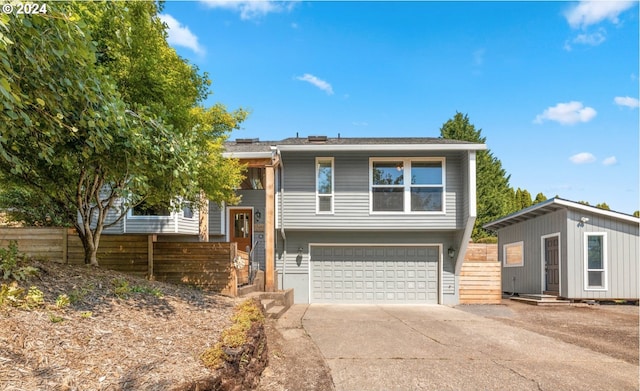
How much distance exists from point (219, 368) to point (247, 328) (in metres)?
1.24

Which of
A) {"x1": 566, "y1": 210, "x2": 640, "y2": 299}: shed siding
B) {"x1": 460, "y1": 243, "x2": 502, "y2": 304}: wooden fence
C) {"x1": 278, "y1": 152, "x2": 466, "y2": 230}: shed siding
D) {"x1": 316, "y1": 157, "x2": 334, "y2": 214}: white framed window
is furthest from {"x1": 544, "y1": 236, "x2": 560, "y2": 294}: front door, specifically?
{"x1": 316, "y1": 157, "x2": 334, "y2": 214}: white framed window

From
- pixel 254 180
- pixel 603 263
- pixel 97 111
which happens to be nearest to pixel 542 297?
pixel 603 263

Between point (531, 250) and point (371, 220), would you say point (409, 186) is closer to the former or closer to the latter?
point (371, 220)

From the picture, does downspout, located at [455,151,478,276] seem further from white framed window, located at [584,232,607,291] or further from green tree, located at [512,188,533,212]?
green tree, located at [512,188,533,212]

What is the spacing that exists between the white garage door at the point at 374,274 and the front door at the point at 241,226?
264 cm

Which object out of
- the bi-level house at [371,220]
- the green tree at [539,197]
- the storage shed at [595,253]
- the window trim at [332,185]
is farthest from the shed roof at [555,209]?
the green tree at [539,197]

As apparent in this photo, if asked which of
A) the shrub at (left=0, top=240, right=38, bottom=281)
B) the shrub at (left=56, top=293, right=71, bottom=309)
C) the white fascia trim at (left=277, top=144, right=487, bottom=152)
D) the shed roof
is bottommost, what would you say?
the shrub at (left=56, top=293, right=71, bottom=309)

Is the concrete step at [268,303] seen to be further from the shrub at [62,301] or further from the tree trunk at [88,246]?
the shrub at [62,301]

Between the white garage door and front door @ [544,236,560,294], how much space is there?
418 centimetres

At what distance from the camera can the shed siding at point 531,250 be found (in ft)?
37.4

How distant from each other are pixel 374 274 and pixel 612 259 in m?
7.36

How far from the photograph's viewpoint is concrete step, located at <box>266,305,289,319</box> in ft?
23.9

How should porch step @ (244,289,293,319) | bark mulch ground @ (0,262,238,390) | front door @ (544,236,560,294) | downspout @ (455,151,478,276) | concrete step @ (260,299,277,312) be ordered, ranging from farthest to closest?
front door @ (544,236,560,294) → downspout @ (455,151,478,276) → porch step @ (244,289,293,319) → concrete step @ (260,299,277,312) → bark mulch ground @ (0,262,238,390)

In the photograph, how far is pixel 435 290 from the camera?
1118 centimetres
